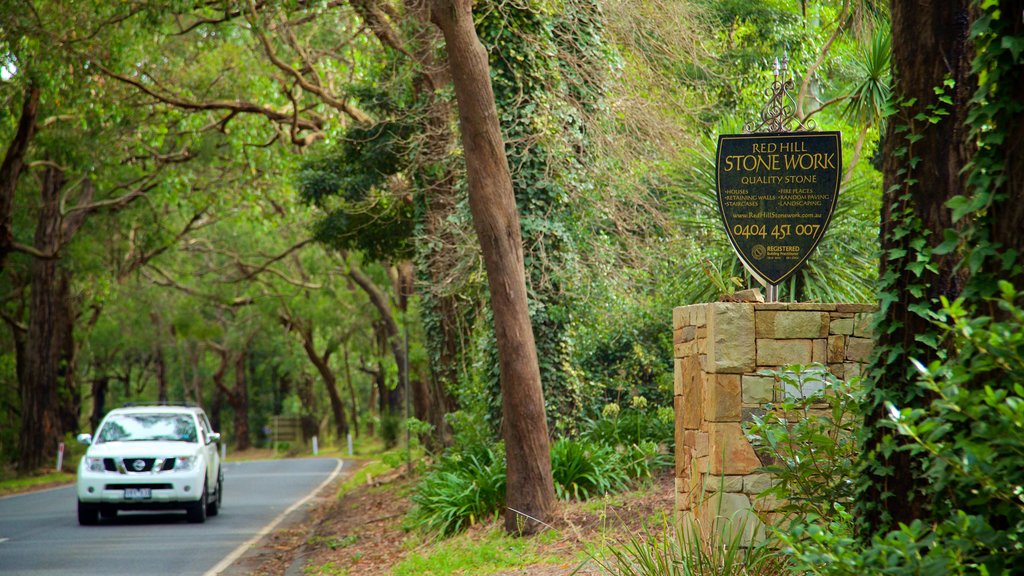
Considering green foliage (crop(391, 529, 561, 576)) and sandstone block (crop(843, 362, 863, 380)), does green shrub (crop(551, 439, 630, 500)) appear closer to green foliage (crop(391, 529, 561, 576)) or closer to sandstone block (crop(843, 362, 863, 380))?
green foliage (crop(391, 529, 561, 576))

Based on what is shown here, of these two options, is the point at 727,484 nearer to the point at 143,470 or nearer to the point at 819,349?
the point at 819,349

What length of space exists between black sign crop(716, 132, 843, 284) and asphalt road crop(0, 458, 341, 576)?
6.70m

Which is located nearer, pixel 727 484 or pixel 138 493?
pixel 727 484

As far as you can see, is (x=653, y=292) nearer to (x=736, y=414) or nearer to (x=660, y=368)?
(x=660, y=368)

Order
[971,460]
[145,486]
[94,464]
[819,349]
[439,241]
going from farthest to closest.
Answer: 1. [439,241]
2. [145,486]
3. [94,464]
4. [819,349]
5. [971,460]

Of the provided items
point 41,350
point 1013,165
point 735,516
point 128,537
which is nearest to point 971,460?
point 1013,165

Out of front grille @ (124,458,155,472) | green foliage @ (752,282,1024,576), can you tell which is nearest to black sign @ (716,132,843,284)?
green foliage @ (752,282,1024,576)

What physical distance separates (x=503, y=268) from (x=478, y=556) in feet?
10.1

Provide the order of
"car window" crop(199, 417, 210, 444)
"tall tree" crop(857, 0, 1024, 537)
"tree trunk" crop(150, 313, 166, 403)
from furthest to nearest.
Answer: "tree trunk" crop(150, 313, 166, 403) < "car window" crop(199, 417, 210, 444) < "tall tree" crop(857, 0, 1024, 537)

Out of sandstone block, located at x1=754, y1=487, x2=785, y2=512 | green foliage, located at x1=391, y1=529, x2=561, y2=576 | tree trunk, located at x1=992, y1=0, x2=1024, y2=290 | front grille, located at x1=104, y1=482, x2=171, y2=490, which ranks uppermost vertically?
tree trunk, located at x1=992, y1=0, x2=1024, y2=290

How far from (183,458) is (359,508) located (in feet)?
9.76

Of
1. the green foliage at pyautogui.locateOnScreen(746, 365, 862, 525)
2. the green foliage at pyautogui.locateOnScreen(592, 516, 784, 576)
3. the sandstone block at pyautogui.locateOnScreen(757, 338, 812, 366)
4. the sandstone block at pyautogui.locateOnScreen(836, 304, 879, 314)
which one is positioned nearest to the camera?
the green foliage at pyautogui.locateOnScreen(746, 365, 862, 525)

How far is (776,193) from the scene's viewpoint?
9141mm

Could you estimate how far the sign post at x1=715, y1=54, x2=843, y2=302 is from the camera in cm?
901
